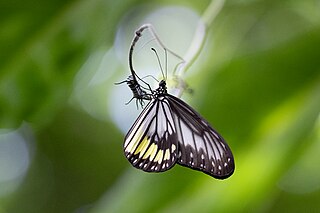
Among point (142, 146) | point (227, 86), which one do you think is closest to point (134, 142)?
point (142, 146)

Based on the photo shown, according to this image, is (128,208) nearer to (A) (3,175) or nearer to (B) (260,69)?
(B) (260,69)

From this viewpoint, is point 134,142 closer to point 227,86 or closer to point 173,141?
point 173,141

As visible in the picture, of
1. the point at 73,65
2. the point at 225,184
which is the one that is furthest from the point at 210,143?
the point at 73,65

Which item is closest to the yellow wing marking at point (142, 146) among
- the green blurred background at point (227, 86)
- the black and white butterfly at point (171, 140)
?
the black and white butterfly at point (171, 140)

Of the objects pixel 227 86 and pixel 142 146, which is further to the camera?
pixel 227 86

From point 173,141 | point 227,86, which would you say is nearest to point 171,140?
point 173,141

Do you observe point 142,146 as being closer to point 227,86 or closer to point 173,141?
point 173,141

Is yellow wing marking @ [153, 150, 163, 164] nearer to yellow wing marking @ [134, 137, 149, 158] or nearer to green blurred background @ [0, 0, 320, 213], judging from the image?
yellow wing marking @ [134, 137, 149, 158]

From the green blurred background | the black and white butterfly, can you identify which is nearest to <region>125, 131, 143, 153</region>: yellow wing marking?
the black and white butterfly
